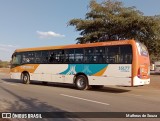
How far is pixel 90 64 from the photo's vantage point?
1927 centimetres

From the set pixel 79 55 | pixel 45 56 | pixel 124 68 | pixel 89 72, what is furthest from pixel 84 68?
pixel 45 56

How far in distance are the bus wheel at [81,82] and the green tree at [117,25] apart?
703 centimetres

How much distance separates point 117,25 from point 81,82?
7.57 meters

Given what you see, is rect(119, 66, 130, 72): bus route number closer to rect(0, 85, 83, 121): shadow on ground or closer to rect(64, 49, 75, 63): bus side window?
rect(64, 49, 75, 63): bus side window

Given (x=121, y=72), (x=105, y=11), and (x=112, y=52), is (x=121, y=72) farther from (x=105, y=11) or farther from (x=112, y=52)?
(x=105, y=11)

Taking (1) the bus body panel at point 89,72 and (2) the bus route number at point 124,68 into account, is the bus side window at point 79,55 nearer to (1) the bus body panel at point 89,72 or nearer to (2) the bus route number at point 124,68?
(1) the bus body panel at point 89,72

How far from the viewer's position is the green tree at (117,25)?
2425cm

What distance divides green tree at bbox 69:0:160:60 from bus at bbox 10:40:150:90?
554 cm

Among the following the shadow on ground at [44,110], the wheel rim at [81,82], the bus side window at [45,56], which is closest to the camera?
the shadow on ground at [44,110]

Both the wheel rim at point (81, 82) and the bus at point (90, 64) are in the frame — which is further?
the wheel rim at point (81, 82)

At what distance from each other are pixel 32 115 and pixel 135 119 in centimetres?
338

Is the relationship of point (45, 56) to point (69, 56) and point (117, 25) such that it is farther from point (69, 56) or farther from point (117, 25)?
point (117, 25)

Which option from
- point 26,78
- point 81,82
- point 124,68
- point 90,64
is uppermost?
point 90,64

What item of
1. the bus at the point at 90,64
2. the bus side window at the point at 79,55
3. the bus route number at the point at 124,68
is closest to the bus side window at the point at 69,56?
the bus at the point at 90,64
